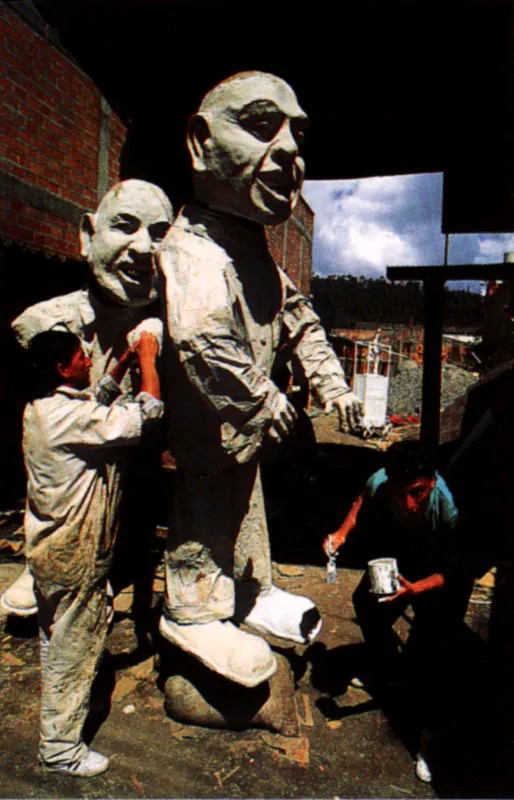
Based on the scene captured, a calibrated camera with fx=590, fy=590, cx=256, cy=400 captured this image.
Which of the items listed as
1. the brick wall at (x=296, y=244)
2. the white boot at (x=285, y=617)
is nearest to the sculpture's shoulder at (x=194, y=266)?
the white boot at (x=285, y=617)

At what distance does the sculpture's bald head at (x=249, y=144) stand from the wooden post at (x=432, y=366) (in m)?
4.15

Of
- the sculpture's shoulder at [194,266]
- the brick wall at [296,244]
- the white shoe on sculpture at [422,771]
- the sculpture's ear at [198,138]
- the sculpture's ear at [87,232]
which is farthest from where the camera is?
the brick wall at [296,244]

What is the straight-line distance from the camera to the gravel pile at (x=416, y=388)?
49.2 feet

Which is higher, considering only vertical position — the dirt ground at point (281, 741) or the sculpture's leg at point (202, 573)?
the sculpture's leg at point (202, 573)

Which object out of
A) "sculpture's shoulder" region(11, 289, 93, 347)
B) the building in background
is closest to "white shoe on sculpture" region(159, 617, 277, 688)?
"sculpture's shoulder" region(11, 289, 93, 347)

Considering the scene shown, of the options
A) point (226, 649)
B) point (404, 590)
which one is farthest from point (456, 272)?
point (226, 649)

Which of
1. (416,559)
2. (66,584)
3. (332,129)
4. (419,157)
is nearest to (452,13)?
(332,129)

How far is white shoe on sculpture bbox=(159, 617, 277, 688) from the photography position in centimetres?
240

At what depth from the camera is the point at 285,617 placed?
9.18ft

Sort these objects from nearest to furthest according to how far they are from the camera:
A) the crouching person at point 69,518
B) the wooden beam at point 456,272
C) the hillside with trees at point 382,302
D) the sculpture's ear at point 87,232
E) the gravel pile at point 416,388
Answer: the crouching person at point 69,518, the sculpture's ear at point 87,232, the wooden beam at point 456,272, the gravel pile at point 416,388, the hillside with trees at point 382,302

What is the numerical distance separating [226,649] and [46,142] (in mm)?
4864

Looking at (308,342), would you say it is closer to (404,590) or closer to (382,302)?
(404,590)

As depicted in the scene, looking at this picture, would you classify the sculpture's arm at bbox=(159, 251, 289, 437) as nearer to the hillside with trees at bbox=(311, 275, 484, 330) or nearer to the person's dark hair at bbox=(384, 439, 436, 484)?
the person's dark hair at bbox=(384, 439, 436, 484)

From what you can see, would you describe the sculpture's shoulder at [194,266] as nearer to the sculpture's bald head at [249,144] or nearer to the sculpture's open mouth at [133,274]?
the sculpture's bald head at [249,144]
